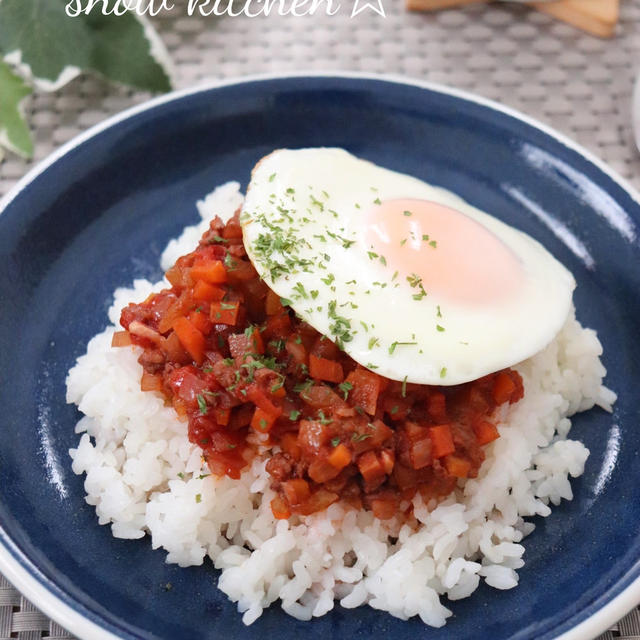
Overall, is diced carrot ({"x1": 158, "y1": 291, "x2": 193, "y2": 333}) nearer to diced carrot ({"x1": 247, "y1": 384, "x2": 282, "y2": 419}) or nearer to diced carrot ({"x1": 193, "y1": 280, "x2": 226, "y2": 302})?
diced carrot ({"x1": 193, "y1": 280, "x2": 226, "y2": 302})

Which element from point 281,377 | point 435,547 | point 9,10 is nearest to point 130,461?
point 281,377

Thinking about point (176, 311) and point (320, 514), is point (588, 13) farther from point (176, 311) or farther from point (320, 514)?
point (320, 514)

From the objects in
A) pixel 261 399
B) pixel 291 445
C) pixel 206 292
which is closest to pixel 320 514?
pixel 291 445

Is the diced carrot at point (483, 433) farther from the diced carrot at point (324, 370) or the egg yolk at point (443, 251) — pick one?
the diced carrot at point (324, 370)

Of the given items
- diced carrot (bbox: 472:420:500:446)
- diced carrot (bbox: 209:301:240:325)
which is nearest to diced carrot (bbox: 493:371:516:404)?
diced carrot (bbox: 472:420:500:446)

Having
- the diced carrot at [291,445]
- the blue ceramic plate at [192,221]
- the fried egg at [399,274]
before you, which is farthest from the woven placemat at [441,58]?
the diced carrot at [291,445]

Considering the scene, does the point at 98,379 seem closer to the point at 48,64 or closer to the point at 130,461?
the point at 130,461
